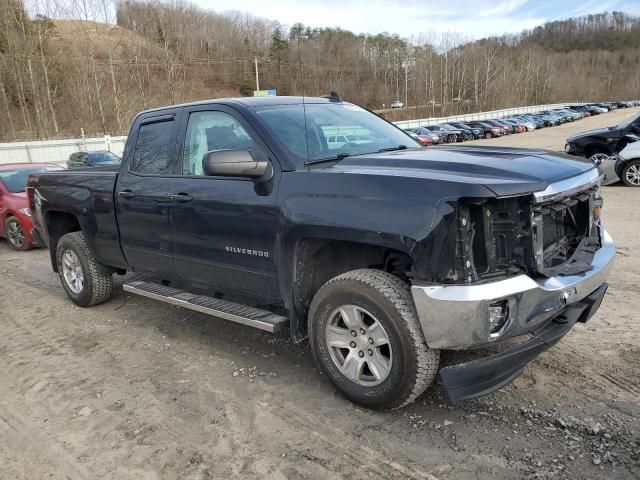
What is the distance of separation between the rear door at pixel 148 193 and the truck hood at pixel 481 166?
Result: 1646 mm

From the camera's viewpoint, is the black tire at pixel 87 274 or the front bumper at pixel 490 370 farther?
the black tire at pixel 87 274

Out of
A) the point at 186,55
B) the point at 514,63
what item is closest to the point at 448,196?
the point at 186,55

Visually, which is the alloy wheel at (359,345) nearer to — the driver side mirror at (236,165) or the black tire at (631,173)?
the driver side mirror at (236,165)

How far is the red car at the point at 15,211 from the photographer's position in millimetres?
9406

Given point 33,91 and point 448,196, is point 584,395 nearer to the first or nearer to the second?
point 448,196

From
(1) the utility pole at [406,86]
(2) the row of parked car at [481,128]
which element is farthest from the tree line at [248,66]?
(2) the row of parked car at [481,128]

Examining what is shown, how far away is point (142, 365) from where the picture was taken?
14.2 feet

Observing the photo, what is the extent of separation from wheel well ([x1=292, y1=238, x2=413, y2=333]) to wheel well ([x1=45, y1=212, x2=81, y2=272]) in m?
3.57

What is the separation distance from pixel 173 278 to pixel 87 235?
1.44 meters

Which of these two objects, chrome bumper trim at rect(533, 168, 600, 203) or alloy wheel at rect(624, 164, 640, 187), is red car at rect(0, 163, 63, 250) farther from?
alloy wheel at rect(624, 164, 640, 187)

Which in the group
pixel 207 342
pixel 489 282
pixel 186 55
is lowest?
pixel 207 342


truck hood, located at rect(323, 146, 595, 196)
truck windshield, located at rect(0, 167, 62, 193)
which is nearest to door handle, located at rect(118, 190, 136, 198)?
truck hood, located at rect(323, 146, 595, 196)

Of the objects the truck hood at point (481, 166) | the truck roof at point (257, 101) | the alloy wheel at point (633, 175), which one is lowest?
the alloy wheel at point (633, 175)

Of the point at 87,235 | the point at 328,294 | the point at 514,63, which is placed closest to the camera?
the point at 328,294
